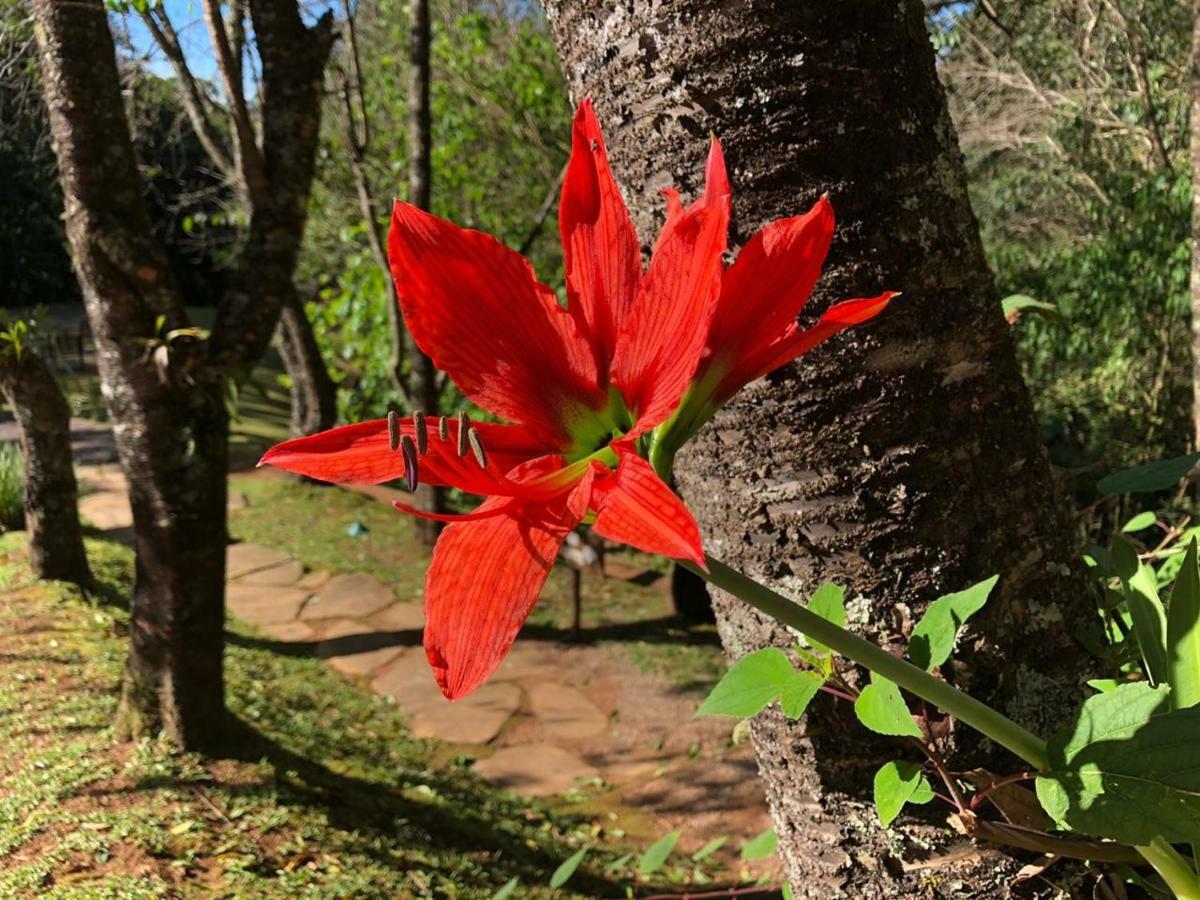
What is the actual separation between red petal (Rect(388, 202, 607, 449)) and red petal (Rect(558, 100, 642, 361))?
3cm

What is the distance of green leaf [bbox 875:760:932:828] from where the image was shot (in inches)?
30.0

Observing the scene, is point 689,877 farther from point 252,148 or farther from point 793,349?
point 793,349

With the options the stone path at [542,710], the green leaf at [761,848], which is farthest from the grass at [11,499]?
the green leaf at [761,848]

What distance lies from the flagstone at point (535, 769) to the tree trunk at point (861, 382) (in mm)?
3497

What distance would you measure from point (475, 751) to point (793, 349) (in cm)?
427

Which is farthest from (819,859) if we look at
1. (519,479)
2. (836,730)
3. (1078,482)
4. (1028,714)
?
(1078,482)

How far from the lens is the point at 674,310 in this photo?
1.79 ft

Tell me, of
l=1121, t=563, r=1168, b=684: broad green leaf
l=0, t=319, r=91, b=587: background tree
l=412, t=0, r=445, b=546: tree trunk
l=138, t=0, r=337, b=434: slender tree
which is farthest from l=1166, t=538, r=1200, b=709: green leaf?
l=412, t=0, r=445, b=546: tree trunk

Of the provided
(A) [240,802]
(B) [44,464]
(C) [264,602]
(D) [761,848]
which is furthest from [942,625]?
(C) [264,602]

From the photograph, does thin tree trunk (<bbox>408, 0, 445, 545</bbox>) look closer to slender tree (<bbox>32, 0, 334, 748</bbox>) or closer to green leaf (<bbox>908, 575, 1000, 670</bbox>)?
slender tree (<bbox>32, 0, 334, 748</bbox>)

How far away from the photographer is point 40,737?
9.11 ft

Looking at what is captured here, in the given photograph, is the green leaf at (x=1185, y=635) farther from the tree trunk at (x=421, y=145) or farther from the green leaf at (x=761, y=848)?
the tree trunk at (x=421, y=145)

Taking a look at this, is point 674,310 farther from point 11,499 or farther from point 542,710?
point 11,499

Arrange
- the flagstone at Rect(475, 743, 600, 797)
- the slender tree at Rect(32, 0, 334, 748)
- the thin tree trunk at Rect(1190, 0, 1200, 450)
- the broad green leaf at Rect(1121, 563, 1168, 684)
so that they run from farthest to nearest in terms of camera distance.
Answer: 1. the flagstone at Rect(475, 743, 600, 797)
2. the slender tree at Rect(32, 0, 334, 748)
3. the thin tree trunk at Rect(1190, 0, 1200, 450)
4. the broad green leaf at Rect(1121, 563, 1168, 684)
